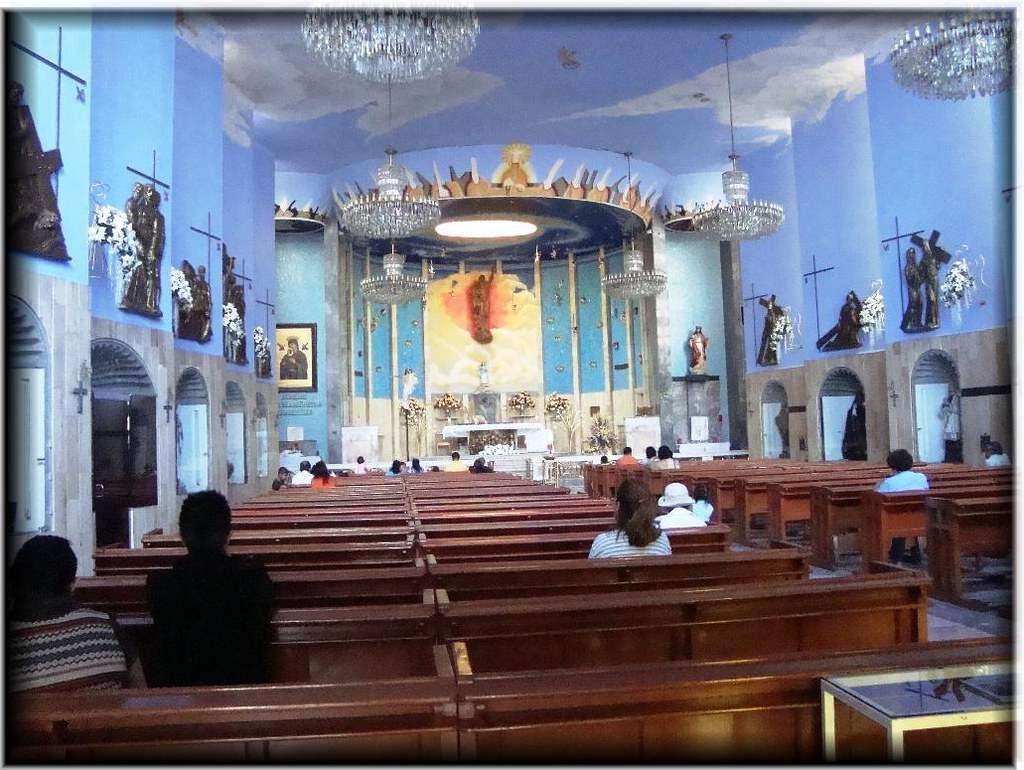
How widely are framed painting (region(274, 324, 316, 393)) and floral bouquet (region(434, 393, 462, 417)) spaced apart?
4.10 metres

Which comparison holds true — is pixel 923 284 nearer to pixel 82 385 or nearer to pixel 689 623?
pixel 689 623

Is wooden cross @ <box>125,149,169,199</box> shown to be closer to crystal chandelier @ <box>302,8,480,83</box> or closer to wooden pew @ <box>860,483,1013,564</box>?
crystal chandelier @ <box>302,8,480,83</box>

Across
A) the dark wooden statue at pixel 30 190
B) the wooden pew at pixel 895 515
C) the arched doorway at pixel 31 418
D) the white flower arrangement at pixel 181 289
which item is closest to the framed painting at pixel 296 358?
the white flower arrangement at pixel 181 289

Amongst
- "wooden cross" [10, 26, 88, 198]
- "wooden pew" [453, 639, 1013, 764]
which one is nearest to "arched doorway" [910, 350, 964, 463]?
"wooden cross" [10, 26, 88, 198]

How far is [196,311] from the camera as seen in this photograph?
1122 centimetres

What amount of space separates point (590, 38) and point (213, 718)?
13621 millimetres

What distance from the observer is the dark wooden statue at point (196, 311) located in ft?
35.9

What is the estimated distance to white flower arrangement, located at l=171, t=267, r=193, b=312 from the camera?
1059cm

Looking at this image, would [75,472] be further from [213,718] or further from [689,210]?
[689,210]

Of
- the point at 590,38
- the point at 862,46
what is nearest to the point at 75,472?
the point at 590,38

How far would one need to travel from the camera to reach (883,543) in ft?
21.4

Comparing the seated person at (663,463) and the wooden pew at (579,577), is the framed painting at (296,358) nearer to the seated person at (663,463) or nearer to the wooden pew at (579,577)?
the seated person at (663,463)

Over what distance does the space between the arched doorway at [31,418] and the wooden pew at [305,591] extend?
3109 mm

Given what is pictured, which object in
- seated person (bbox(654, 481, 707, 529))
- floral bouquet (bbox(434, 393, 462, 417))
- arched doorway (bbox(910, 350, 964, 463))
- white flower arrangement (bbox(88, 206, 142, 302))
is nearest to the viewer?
seated person (bbox(654, 481, 707, 529))
